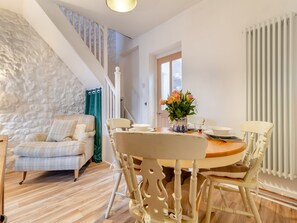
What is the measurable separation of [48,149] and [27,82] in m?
1.47

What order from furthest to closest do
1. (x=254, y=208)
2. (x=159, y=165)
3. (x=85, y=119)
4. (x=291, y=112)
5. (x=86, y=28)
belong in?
(x=86, y=28) < (x=85, y=119) < (x=291, y=112) < (x=254, y=208) < (x=159, y=165)

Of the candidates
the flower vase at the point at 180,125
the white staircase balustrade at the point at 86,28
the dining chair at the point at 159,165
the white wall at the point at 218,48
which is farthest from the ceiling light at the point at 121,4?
the white staircase balustrade at the point at 86,28

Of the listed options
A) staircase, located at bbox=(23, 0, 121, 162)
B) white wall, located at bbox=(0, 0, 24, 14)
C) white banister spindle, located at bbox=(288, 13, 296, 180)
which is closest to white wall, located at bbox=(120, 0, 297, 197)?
white banister spindle, located at bbox=(288, 13, 296, 180)

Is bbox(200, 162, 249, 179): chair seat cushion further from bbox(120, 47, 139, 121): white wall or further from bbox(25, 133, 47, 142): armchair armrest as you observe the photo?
bbox(120, 47, 139, 121): white wall

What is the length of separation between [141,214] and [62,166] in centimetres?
189

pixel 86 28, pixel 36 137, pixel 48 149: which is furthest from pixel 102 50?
pixel 48 149

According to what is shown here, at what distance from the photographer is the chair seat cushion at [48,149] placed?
7.57 ft

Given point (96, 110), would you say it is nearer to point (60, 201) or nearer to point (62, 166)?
point (62, 166)

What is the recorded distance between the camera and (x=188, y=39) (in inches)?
110

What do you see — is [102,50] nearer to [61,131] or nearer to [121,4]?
[61,131]

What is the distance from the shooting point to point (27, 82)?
3.02 meters

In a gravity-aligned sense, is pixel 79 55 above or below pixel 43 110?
above

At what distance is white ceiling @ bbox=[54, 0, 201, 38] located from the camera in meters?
2.64

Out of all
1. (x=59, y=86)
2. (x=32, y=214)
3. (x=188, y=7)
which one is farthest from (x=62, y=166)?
(x=188, y=7)
